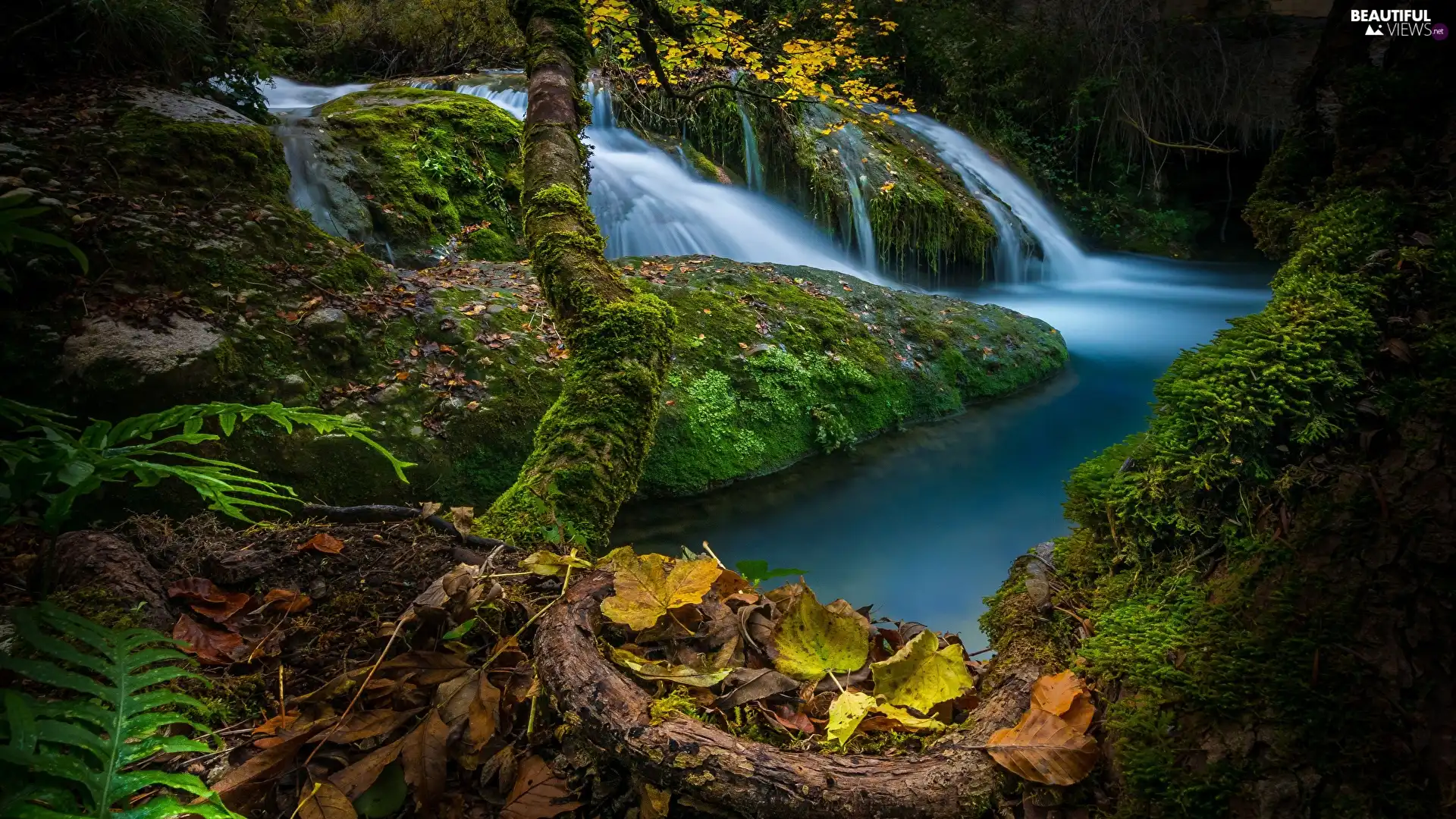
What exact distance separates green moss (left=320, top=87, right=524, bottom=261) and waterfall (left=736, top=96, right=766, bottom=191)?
410 cm

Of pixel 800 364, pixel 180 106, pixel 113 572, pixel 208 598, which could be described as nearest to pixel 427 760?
pixel 208 598

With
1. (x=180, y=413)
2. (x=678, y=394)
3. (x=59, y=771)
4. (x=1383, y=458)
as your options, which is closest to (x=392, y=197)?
(x=678, y=394)

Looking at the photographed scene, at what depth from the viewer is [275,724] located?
1.29 m

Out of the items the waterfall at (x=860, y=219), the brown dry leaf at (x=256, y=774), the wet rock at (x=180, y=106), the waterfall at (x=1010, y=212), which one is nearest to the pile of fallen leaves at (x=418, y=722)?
the brown dry leaf at (x=256, y=774)

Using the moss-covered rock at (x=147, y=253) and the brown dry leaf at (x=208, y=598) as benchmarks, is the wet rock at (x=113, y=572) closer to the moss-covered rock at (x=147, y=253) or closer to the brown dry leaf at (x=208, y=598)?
the brown dry leaf at (x=208, y=598)

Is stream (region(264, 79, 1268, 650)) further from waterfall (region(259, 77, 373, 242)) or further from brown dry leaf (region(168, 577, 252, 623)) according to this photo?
brown dry leaf (region(168, 577, 252, 623))

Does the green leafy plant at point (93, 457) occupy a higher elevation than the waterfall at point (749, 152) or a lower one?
lower

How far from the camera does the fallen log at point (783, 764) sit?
1.05m

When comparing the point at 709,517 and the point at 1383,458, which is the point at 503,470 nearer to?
the point at 709,517

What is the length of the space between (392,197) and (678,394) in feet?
13.0

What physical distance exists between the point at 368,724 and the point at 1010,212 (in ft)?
44.7

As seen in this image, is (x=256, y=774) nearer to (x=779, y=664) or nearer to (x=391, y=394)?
(x=779, y=664)

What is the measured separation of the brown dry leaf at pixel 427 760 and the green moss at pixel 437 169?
662 cm

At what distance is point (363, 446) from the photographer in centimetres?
422
